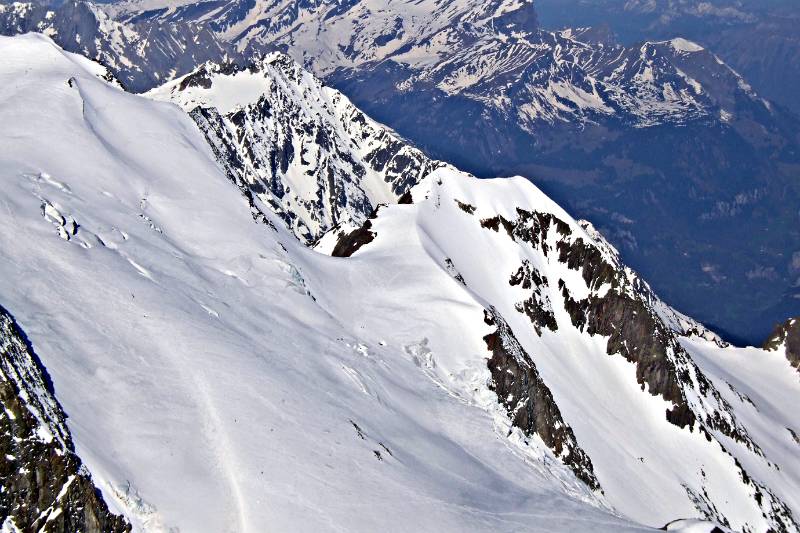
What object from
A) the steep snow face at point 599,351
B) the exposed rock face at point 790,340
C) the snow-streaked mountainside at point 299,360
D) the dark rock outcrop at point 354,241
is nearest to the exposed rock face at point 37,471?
the snow-streaked mountainside at point 299,360

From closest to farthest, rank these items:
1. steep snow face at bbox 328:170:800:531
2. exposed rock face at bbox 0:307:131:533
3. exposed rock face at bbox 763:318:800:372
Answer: exposed rock face at bbox 0:307:131:533 < steep snow face at bbox 328:170:800:531 < exposed rock face at bbox 763:318:800:372

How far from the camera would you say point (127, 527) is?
31.0 meters

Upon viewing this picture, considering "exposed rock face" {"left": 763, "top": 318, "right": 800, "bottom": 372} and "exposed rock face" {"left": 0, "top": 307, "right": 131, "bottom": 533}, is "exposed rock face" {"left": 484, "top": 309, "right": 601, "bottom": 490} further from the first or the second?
"exposed rock face" {"left": 763, "top": 318, "right": 800, "bottom": 372}

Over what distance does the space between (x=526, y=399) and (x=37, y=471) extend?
2090 inches

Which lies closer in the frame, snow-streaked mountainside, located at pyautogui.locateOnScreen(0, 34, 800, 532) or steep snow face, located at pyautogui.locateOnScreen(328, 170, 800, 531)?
snow-streaked mountainside, located at pyautogui.locateOnScreen(0, 34, 800, 532)

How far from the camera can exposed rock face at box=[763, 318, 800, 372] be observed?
19288cm

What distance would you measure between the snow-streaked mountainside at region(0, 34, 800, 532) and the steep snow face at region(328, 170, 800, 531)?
1.57ft

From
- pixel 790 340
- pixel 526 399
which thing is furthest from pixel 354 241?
pixel 790 340

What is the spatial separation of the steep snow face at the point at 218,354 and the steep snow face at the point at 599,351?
23.8m

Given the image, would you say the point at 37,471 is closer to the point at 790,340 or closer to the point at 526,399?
the point at 526,399

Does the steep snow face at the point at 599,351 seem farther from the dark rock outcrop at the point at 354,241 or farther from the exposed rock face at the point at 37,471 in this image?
the exposed rock face at the point at 37,471

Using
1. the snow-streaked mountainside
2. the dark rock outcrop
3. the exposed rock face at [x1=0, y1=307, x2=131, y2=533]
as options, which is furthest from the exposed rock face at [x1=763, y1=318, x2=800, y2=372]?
the exposed rock face at [x1=0, y1=307, x2=131, y2=533]

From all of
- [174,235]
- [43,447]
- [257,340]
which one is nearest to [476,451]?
[257,340]

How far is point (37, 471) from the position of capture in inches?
1128
